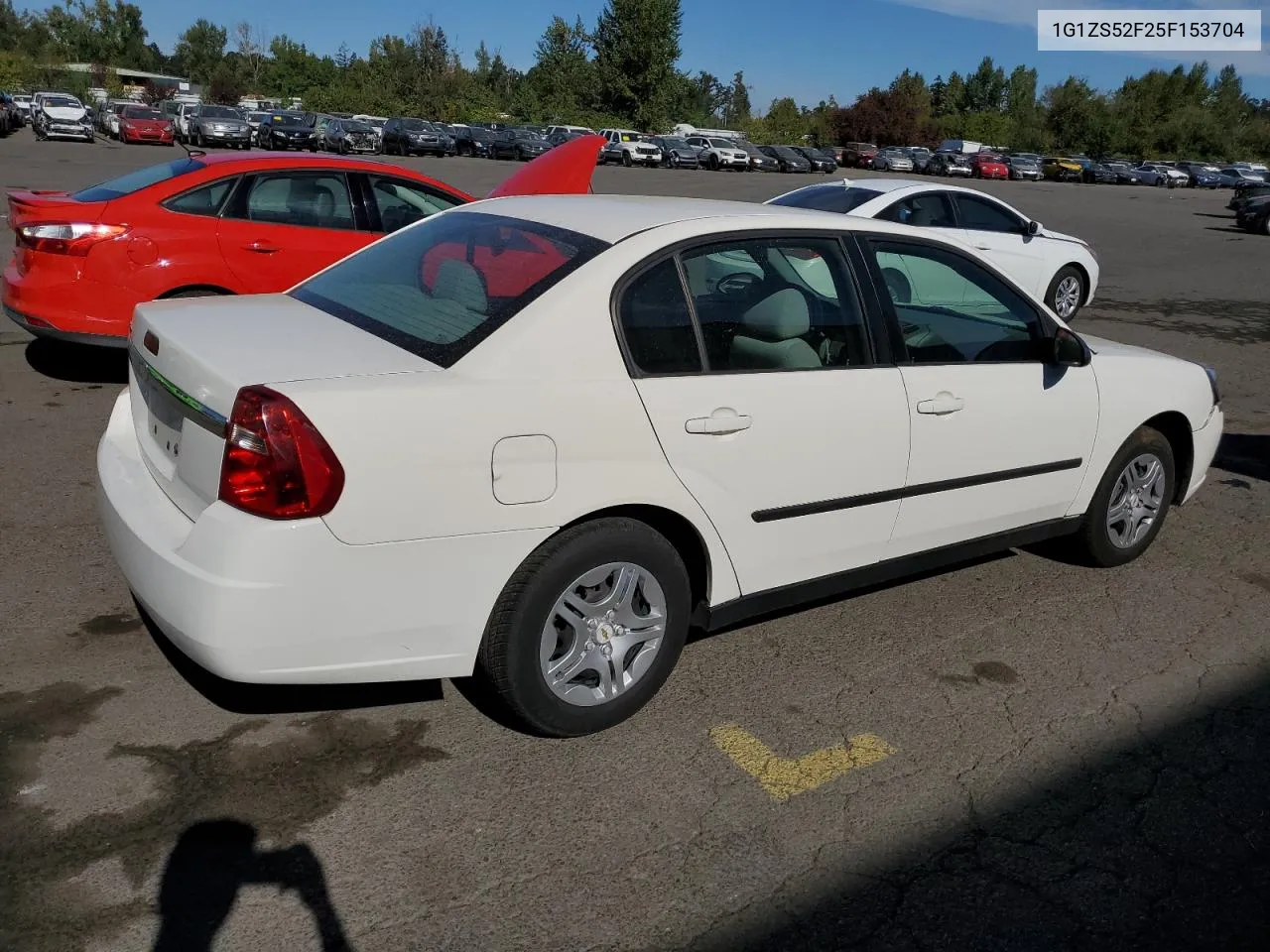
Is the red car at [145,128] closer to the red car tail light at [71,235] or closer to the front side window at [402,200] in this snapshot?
the front side window at [402,200]

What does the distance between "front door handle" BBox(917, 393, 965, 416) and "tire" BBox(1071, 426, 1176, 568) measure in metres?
1.13

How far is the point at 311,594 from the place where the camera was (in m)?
2.83

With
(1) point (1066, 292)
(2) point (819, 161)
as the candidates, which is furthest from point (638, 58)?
(1) point (1066, 292)

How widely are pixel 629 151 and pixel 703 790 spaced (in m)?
49.0

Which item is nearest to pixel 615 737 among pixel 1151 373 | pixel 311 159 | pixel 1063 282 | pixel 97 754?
pixel 97 754

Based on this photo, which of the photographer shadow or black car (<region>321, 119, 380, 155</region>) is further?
black car (<region>321, 119, 380, 155</region>)

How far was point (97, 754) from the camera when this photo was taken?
3150 millimetres

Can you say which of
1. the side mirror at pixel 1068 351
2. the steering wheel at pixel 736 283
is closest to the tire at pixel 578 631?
the steering wheel at pixel 736 283

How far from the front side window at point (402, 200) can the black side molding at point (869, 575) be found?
470cm

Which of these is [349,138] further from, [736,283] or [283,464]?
[283,464]

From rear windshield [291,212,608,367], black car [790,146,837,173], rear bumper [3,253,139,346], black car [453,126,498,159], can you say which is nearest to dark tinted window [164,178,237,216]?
rear bumper [3,253,139,346]

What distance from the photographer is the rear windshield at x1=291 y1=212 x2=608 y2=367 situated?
3.28m

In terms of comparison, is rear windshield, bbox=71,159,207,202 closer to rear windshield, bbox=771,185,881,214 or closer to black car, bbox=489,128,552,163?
rear windshield, bbox=771,185,881,214

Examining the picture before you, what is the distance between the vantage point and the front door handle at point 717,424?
3.35 meters
